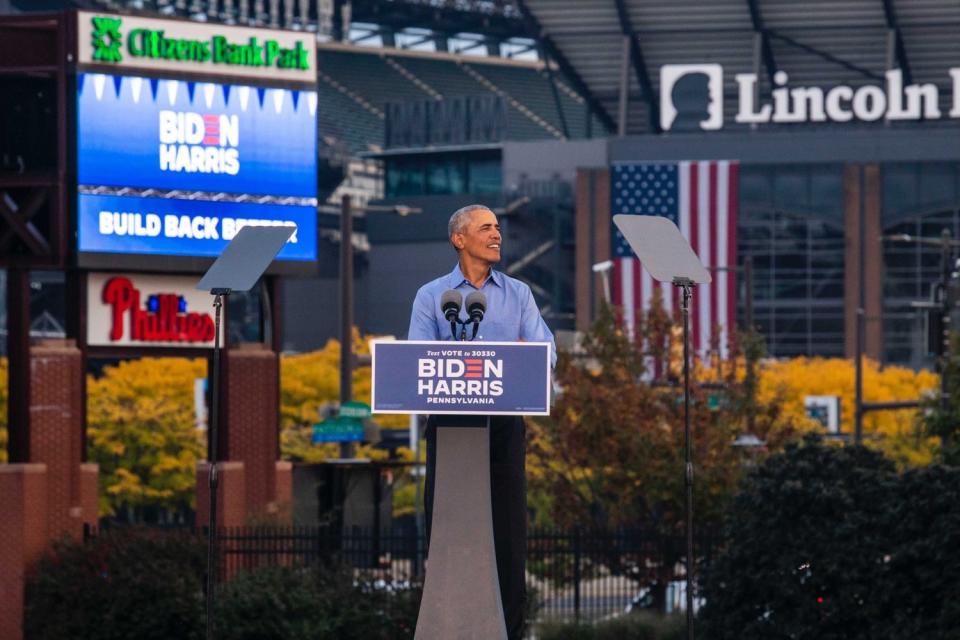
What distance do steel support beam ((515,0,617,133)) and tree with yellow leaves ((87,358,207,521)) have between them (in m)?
38.5

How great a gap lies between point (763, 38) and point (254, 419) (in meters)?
73.0

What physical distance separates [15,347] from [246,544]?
408cm

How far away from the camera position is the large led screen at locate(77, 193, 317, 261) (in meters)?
28.1

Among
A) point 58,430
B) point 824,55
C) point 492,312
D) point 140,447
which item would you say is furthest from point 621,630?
point 824,55

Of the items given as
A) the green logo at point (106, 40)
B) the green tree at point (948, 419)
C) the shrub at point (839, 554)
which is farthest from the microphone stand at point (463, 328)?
the green logo at point (106, 40)

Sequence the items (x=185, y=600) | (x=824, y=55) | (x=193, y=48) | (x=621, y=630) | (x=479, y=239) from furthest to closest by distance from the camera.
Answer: (x=824, y=55) → (x=193, y=48) → (x=621, y=630) → (x=185, y=600) → (x=479, y=239)

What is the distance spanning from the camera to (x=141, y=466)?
65.9 m

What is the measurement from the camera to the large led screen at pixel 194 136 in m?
→ 28.2

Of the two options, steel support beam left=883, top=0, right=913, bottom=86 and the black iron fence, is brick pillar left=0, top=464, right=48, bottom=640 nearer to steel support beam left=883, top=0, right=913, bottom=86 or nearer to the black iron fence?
the black iron fence

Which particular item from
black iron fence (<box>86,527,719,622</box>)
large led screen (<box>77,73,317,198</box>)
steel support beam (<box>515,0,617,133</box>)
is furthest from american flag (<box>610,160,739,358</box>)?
black iron fence (<box>86,527,719,622</box>)

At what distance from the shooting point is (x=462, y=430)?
12273mm

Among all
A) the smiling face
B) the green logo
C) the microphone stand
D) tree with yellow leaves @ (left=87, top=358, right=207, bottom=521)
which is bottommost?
tree with yellow leaves @ (left=87, top=358, right=207, bottom=521)

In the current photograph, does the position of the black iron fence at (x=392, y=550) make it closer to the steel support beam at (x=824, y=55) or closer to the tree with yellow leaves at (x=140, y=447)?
the tree with yellow leaves at (x=140, y=447)

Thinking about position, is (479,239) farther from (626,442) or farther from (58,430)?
(626,442)
